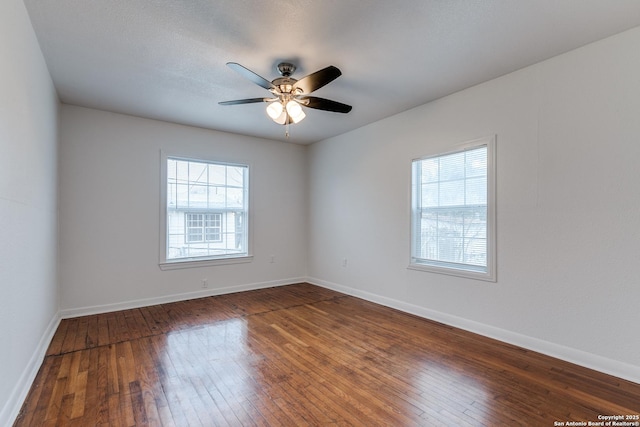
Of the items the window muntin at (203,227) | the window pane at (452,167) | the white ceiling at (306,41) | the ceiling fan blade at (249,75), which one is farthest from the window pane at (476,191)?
the window muntin at (203,227)

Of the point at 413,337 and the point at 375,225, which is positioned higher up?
the point at 375,225

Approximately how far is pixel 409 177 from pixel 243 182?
9.10ft

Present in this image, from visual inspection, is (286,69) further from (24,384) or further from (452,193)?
(24,384)

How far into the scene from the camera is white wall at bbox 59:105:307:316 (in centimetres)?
382

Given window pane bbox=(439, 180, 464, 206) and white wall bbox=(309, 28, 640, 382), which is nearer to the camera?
white wall bbox=(309, 28, 640, 382)

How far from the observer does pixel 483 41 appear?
2449mm

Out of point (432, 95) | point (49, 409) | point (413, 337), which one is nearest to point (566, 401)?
point (413, 337)

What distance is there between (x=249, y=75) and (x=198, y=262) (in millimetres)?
3202

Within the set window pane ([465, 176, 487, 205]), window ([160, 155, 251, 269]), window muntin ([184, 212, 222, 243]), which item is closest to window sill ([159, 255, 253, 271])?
window ([160, 155, 251, 269])

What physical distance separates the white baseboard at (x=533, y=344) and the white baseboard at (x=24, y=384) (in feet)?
11.9

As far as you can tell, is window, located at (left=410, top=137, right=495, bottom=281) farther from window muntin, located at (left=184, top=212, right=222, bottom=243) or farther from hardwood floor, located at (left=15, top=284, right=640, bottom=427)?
window muntin, located at (left=184, top=212, right=222, bottom=243)

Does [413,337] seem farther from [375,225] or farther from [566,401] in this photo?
[375,225]

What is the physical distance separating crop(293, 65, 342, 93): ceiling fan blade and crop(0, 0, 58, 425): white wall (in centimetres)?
183

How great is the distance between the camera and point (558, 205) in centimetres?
268
